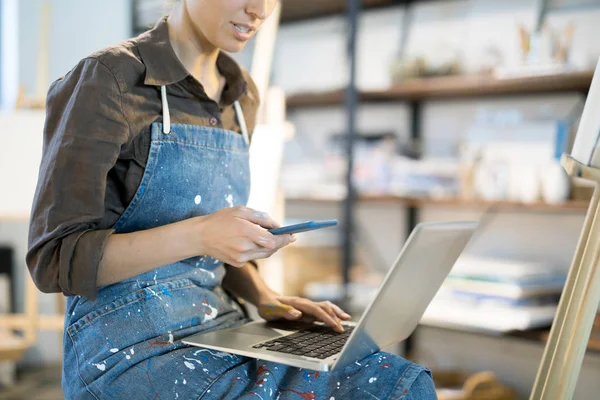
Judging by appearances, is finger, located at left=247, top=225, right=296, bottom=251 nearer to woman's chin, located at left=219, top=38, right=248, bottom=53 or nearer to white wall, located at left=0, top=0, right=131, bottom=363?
woman's chin, located at left=219, top=38, right=248, bottom=53

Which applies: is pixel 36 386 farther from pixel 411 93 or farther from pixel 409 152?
pixel 411 93

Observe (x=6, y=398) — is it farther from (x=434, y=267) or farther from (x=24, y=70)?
(x=434, y=267)

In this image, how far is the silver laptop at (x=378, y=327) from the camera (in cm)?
78

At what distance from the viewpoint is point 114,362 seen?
2.92 ft

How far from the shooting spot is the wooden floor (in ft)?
8.45

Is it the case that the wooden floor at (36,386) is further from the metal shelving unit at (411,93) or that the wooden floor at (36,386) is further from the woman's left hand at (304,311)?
the woman's left hand at (304,311)

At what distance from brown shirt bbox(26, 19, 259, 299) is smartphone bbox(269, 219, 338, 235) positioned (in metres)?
0.24

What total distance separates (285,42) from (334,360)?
2.56 meters

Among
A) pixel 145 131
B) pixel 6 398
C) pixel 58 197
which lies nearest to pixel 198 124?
pixel 145 131

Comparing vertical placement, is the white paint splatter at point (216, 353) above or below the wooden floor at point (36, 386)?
above

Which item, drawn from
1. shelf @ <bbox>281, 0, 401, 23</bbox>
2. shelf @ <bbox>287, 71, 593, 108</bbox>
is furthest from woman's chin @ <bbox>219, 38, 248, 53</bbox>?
shelf @ <bbox>281, 0, 401, 23</bbox>

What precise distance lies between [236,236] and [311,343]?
0.20 meters

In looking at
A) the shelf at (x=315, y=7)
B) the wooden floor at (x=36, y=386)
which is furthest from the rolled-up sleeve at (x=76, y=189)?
the shelf at (x=315, y=7)

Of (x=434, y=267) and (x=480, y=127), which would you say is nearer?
(x=434, y=267)
